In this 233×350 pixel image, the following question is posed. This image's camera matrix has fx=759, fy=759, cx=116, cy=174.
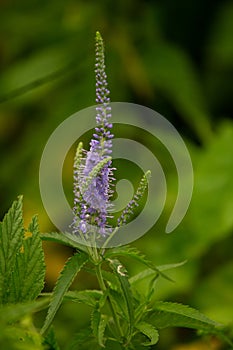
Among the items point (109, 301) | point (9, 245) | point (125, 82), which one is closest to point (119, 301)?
point (109, 301)

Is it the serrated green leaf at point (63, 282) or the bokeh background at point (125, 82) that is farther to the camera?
the bokeh background at point (125, 82)

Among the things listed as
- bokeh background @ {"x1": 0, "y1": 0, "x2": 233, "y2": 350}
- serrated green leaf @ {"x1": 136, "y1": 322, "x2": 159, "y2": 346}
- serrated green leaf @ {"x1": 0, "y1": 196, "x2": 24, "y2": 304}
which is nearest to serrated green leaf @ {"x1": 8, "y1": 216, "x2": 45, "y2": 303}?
serrated green leaf @ {"x1": 0, "y1": 196, "x2": 24, "y2": 304}

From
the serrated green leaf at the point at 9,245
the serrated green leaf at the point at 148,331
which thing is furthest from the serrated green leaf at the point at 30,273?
the serrated green leaf at the point at 148,331

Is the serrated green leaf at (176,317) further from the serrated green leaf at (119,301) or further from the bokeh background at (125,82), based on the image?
the bokeh background at (125,82)

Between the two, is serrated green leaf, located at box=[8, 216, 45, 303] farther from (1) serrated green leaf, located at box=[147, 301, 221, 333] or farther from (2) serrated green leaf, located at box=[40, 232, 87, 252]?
(1) serrated green leaf, located at box=[147, 301, 221, 333]

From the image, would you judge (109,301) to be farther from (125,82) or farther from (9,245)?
(125,82)

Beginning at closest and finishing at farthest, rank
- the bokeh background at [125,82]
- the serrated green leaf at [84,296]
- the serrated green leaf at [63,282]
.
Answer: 1. the serrated green leaf at [63,282]
2. the serrated green leaf at [84,296]
3. the bokeh background at [125,82]

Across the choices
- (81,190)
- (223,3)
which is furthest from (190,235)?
(81,190)
